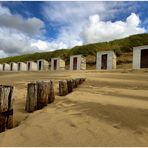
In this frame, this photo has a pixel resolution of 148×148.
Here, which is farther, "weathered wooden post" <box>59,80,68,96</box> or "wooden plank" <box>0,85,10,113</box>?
"weathered wooden post" <box>59,80,68,96</box>

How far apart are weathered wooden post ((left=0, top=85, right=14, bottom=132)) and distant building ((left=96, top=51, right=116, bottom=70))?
23.9 meters

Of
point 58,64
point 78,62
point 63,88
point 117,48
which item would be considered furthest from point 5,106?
point 117,48

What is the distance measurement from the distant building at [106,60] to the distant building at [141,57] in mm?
4122

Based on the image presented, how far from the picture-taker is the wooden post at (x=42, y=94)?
4.62 meters

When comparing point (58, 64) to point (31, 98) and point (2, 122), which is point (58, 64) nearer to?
point (31, 98)

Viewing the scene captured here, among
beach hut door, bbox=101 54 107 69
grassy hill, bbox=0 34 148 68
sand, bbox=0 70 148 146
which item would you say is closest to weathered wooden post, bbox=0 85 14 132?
sand, bbox=0 70 148 146

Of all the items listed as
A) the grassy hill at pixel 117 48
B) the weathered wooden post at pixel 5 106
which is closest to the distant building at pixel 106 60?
the grassy hill at pixel 117 48

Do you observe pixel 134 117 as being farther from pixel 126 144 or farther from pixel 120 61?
pixel 120 61

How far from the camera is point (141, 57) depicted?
74.5 feet

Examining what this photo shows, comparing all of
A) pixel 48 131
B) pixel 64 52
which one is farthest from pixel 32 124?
pixel 64 52

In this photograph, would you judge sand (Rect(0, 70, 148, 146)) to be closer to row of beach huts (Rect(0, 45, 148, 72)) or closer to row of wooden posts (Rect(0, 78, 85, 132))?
row of wooden posts (Rect(0, 78, 85, 132))

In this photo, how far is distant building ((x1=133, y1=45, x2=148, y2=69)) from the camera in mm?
22531

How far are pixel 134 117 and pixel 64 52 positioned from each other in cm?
4593

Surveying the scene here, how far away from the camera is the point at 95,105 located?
4355mm
